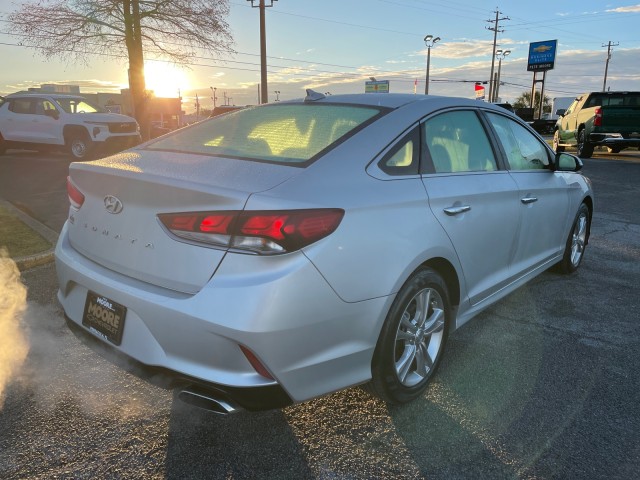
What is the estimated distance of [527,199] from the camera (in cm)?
364

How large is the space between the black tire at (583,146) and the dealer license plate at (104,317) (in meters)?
17.3

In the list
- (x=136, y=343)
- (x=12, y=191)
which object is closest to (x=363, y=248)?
(x=136, y=343)

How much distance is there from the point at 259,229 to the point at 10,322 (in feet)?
8.85

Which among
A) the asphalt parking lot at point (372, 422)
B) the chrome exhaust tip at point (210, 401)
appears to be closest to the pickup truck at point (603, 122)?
the asphalt parking lot at point (372, 422)

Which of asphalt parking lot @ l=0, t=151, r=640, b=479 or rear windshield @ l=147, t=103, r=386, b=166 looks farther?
rear windshield @ l=147, t=103, r=386, b=166

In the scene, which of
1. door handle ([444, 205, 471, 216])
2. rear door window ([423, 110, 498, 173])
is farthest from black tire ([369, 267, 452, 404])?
rear door window ([423, 110, 498, 173])

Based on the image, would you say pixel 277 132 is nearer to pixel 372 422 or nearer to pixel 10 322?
pixel 372 422

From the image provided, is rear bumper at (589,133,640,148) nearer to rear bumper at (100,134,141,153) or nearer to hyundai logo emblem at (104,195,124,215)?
rear bumper at (100,134,141,153)

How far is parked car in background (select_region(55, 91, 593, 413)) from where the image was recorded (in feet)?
6.59

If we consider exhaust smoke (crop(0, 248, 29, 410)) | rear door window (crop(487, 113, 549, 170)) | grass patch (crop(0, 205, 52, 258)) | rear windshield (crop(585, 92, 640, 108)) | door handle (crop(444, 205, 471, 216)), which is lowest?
exhaust smoke (crop(0, 248, 29, 410))

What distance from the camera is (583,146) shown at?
16.7 m

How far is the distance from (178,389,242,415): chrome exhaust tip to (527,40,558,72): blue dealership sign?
233 ft

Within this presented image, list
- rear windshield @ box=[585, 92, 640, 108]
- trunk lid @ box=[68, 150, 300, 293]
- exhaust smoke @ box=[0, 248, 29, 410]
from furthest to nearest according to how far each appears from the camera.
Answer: rear windshield @ box=[585, 92, 640, 108], exhaust smoke @ box=[0, 248, 29, 410], trunk lid @ box=[68, 150, 300, 293]

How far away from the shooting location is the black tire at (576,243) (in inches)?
189
